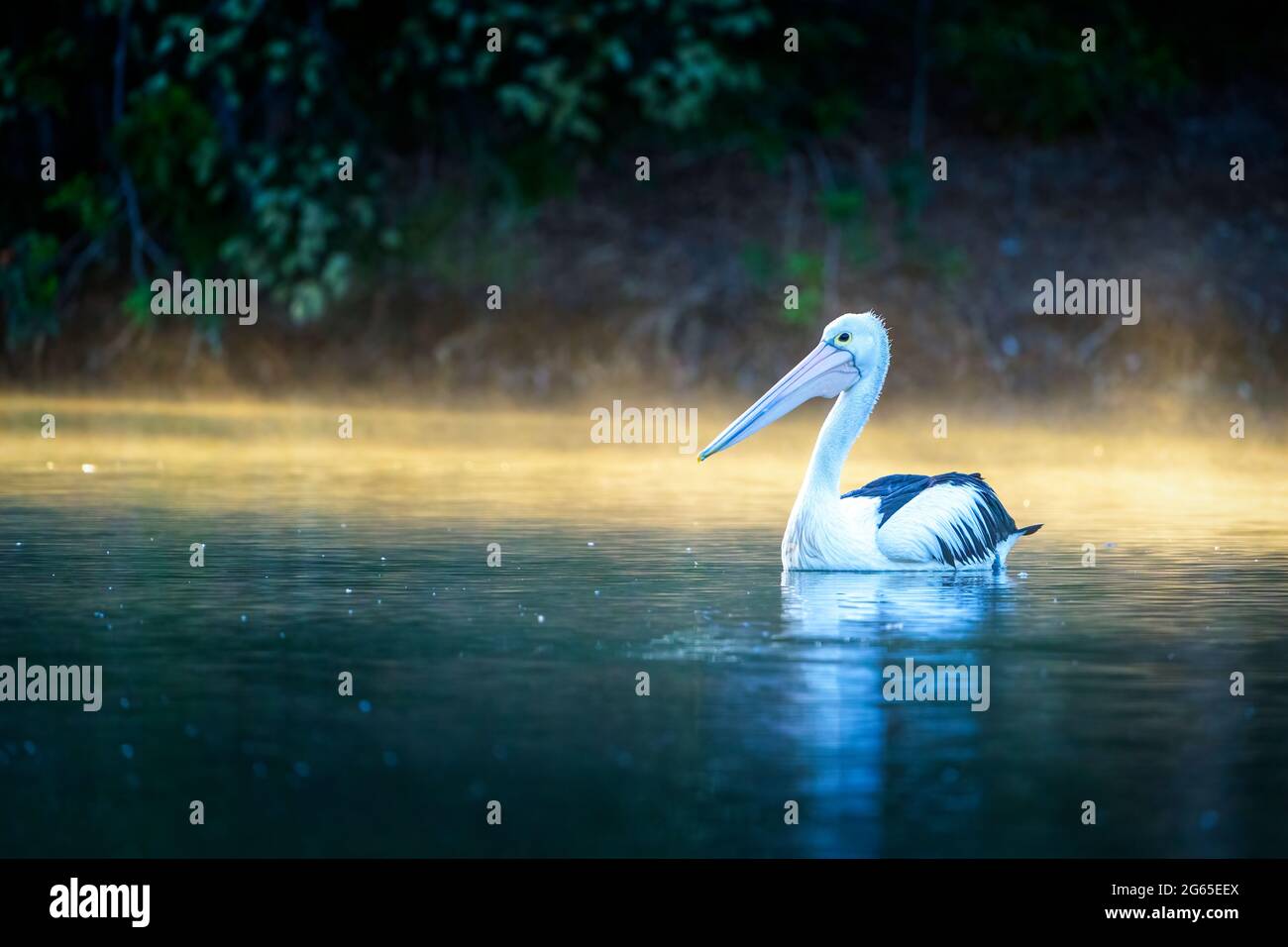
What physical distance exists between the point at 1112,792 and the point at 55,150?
72.0 ft

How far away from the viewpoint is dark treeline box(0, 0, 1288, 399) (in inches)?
943

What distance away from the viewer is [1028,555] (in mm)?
12258

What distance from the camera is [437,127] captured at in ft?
86.5

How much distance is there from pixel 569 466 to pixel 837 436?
6.15 m

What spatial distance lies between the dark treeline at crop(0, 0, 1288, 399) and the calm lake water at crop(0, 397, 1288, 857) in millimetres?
8946

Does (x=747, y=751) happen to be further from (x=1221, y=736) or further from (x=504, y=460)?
(x=504, y=460)
